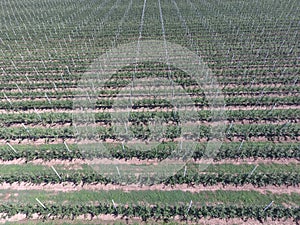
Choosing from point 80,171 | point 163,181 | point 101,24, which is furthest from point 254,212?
point 101,24

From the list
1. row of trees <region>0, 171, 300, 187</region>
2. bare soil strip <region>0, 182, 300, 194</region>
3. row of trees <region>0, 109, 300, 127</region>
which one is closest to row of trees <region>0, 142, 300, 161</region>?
row of trees <region>0, 171, 300, 187</region>

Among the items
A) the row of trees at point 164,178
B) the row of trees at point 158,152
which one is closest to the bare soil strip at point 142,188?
the row of trees at point 164,178

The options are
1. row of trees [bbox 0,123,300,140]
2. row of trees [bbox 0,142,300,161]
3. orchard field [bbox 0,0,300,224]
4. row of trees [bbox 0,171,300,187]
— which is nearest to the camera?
orchard field [bbox 0,0,300,224]

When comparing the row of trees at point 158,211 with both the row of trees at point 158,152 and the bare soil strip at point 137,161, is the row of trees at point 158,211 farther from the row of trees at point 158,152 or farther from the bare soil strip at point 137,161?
the row of trees at point 158,152

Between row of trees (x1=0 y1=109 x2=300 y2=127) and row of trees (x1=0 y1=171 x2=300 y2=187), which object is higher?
row of trees (x1=0 y1=109 x2=300 y2=127)

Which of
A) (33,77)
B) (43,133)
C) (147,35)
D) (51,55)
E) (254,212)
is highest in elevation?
(147,35)

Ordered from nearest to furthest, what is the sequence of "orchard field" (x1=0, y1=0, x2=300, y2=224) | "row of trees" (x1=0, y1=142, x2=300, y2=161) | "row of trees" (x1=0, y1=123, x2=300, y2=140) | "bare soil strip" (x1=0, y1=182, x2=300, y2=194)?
"orchard field" (x1=0, y1=0, x2=300, y2=224) < "bare soil strip" (x1=0, y1=182, x2=300, y2=194) < "row of trees" (x1=0, y1=142, x2=300, y2=161) < "row of trees" (x1=0, y1=123, x2=300, y2=140)

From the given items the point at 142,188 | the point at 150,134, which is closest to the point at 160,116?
the point at 150,134

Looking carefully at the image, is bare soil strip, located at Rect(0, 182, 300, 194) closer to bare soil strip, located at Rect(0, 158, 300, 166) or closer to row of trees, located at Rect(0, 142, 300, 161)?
bare soil strip, located at Rect(0, 158, 300, 166)

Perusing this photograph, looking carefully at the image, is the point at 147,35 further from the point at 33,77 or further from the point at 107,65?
the point at 33,77
